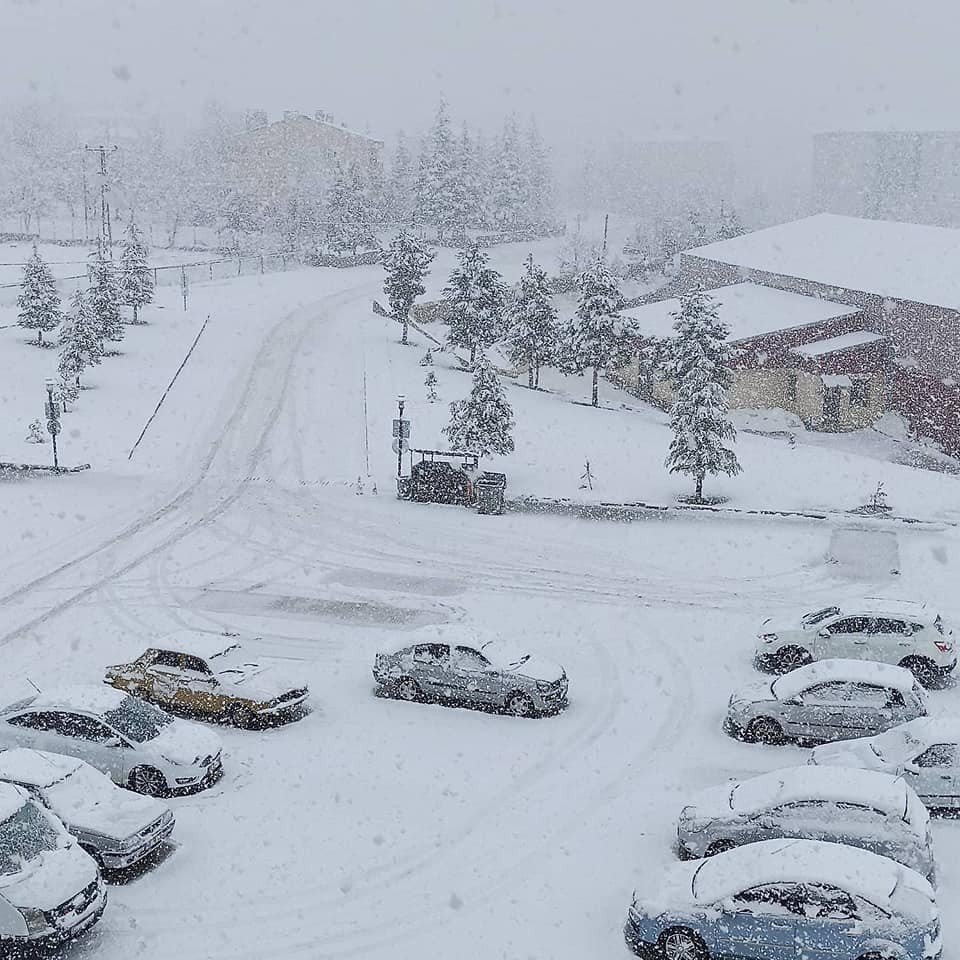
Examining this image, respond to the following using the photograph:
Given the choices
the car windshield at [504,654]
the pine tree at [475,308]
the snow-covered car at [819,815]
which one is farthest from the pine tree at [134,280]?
the snow-covered car at [819,815]

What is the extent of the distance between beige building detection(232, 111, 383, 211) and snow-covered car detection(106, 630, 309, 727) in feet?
363

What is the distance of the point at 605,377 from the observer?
60.5m

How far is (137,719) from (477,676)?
18.9 ft

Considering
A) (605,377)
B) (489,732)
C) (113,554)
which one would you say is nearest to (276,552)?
(113,554)

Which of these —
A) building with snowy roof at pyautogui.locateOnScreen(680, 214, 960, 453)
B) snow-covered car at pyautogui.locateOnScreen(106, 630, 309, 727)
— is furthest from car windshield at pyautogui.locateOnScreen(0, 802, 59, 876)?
building with snowy roof at pyautogui.locateOnScreen(680, 214, 960, 453)

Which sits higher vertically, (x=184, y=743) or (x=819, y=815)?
(x=819, y=815)

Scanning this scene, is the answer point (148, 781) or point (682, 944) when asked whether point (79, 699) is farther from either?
point (682, 944)

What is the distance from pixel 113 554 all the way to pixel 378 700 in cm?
1177

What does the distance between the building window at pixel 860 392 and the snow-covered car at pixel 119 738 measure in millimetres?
42318

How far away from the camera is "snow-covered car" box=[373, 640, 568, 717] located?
61.8 feet

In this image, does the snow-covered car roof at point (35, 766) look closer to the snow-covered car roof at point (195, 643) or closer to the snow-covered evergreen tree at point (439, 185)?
the snow-covered car roof at point (195, 643)

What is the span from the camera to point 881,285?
191 feet

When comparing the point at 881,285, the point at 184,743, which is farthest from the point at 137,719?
the point at 881,285

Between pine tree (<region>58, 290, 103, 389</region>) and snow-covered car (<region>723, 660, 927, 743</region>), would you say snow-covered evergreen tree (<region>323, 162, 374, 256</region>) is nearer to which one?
pine tree (<region>58, 290, 103, 389</region>)
